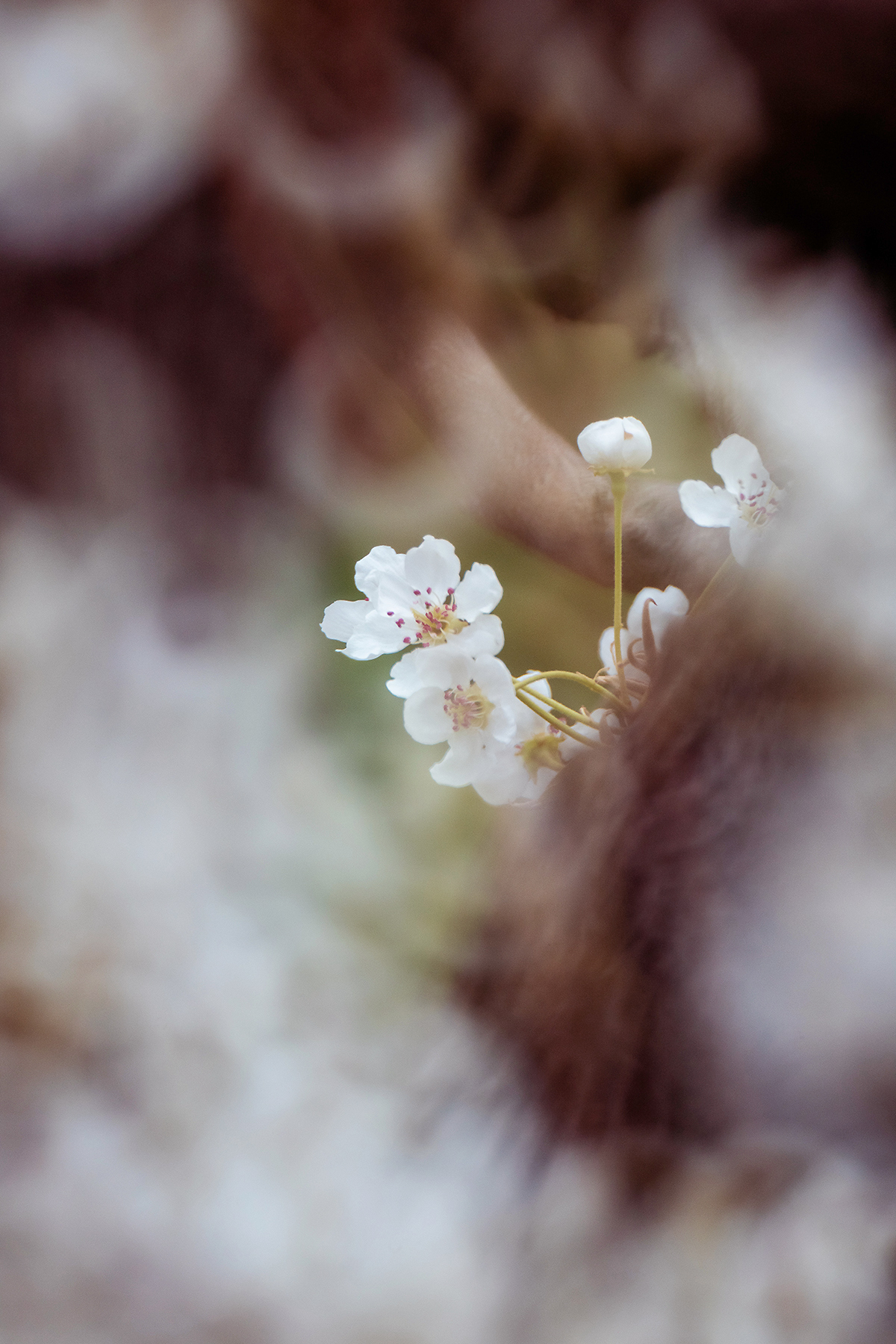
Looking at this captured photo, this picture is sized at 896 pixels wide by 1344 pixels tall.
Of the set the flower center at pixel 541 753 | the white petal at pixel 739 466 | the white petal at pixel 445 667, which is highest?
the white petal at pixel 739 466

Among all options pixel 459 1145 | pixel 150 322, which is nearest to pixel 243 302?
pixel 150 322

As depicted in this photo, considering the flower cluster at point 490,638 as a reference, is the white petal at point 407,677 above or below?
below

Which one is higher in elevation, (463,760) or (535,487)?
(535,487)

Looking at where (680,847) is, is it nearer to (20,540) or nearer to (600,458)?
(600,458)
